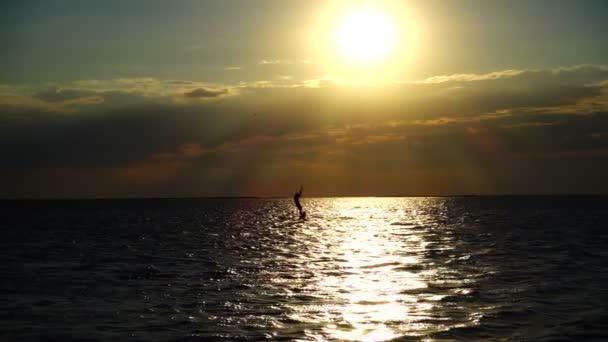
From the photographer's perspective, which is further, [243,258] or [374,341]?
[243,258]

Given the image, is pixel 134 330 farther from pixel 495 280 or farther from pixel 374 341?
pixel 495 280

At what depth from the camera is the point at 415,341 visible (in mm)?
17375

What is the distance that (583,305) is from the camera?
22203 mm

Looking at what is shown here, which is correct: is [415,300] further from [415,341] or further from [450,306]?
[415,341]

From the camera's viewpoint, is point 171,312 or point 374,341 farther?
point 171,312

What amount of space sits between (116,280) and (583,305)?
19874mm

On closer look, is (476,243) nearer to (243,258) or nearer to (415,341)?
(243,258)

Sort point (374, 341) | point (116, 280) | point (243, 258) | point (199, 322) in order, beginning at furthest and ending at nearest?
1. point (243, 258)
2. point (116, 280)
3. point (199, 322)
4. point (374, 341)

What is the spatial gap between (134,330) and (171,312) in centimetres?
265

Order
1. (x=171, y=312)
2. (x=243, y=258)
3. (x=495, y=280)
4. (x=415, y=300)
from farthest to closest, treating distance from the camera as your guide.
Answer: (x=243, y=258), (x=495, y=280), (x=415, y=300), (x=171, y=312)

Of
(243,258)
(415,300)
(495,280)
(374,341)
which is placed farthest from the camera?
(243,258)

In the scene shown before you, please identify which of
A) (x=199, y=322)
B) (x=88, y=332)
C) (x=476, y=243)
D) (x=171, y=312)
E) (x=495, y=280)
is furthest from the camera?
(x=476, y=243)

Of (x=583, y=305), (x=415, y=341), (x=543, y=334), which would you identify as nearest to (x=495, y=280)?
(x=583, y=305)

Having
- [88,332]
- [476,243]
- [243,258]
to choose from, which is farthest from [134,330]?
[476,243]
